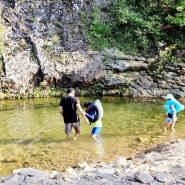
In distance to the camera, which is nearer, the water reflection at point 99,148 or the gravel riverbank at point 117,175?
the gravel riverbank at point 117,175

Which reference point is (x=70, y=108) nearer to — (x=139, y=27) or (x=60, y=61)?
(x=60, y=61)

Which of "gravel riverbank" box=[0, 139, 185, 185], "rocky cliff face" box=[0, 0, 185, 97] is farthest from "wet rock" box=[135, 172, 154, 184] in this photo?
"rocky cliff face" box=[0, 0, 185, 97]

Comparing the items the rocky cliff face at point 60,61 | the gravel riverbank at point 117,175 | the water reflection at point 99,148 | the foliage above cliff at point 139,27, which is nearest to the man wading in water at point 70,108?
the water reflection at point 99,148

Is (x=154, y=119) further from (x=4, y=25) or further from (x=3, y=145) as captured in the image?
(x=4, y=25)

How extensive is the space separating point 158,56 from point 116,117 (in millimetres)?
8711

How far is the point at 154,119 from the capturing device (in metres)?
14.4

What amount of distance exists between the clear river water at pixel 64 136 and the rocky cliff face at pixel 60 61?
330 centimetres

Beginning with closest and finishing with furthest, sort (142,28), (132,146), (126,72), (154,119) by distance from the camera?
1. (132,146)
2. (154,119)
3. (126,72)
4. (142,28)

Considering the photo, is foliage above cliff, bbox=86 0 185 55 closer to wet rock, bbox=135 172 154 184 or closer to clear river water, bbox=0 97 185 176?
clear river water, bbox=0 97 185 176

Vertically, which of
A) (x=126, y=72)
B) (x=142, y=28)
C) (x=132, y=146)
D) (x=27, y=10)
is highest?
(x=27, y=10)

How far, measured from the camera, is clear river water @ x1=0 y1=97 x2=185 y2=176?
9.63 m

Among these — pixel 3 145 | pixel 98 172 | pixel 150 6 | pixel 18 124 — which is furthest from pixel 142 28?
pixel 98 172

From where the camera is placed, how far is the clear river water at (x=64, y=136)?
9633 mm

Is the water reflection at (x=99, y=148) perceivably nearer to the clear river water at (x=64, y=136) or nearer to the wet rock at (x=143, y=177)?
the clear river water at (x=64, y=136)
